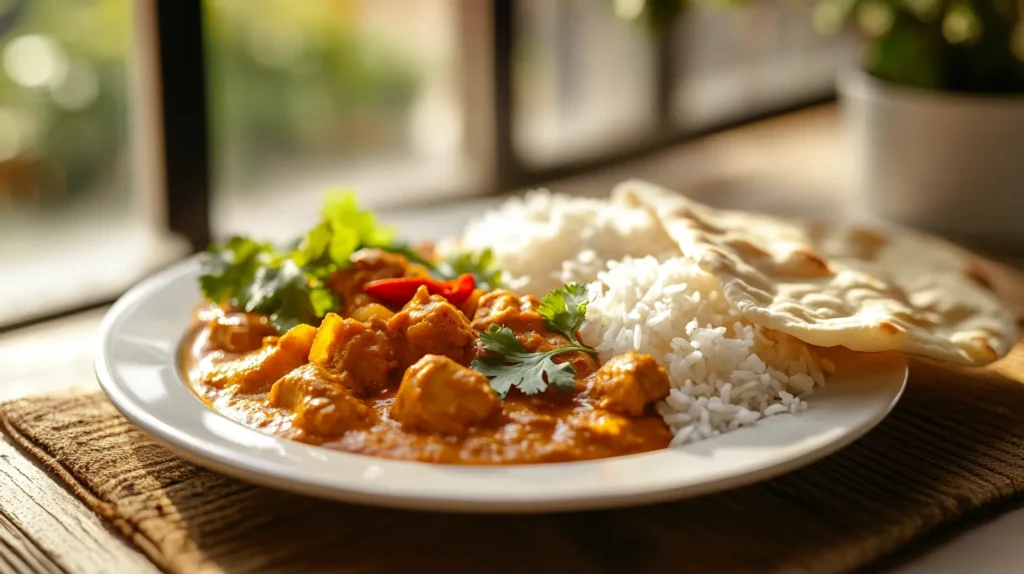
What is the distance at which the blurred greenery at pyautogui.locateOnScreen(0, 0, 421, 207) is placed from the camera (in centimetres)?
379

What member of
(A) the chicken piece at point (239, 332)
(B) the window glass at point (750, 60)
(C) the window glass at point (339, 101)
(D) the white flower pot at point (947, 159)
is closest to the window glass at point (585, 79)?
(B) the window glass at point (750, 60)

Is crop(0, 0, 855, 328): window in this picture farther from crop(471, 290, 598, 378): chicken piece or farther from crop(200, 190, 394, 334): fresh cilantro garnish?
crop(471, 290, 598, 378): chicken piece

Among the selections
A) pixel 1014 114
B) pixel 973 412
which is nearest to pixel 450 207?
pixel 1014 114

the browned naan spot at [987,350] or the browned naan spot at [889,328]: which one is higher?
the browned naan spot at [889,328]

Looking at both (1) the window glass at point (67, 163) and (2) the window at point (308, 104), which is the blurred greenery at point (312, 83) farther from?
(1) the window glass at point (67, 163)

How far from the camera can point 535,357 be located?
1939 millimetres

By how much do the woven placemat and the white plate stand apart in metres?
0.14

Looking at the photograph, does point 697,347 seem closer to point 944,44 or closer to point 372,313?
point 372,313

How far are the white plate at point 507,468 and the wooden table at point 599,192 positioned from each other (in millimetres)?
218

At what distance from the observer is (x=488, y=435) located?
1.77m

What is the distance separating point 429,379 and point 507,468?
22 cm

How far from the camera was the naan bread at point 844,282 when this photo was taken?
2.02 meters

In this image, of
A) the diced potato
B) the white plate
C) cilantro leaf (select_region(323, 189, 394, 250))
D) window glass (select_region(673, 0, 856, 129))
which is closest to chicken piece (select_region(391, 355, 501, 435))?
the white plate

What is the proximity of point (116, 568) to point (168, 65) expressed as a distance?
1800mm
